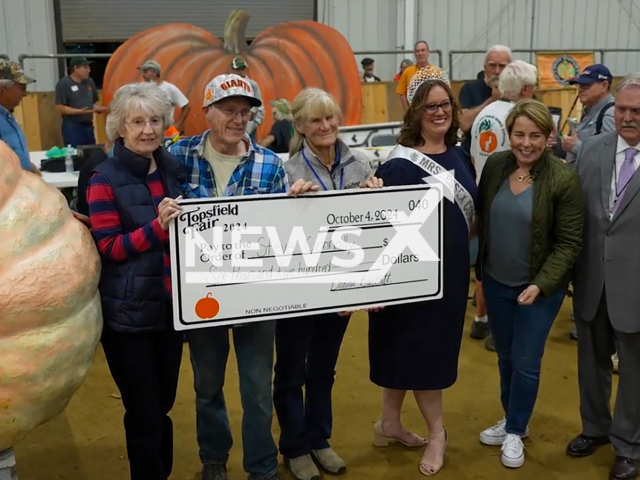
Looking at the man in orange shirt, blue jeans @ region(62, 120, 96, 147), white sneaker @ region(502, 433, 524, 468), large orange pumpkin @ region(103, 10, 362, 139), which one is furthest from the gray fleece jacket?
blue jeans @ region(62, 120, 96, 147)

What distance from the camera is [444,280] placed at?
9.04 ft

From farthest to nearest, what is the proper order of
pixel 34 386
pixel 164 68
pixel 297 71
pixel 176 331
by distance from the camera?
pixel 297 71 < pixel 164 68 < pixel 176 331 < pixel 34 386

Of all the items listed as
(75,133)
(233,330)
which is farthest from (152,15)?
(233,330)

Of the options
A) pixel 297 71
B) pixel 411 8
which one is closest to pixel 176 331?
pixel 297 71

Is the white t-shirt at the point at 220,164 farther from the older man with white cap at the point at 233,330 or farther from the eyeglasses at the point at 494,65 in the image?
the eyeglasses at the point at 494,65

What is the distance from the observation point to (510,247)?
2.86 metres

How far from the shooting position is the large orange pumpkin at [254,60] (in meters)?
7.71

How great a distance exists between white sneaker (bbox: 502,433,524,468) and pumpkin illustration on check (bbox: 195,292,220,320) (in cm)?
154

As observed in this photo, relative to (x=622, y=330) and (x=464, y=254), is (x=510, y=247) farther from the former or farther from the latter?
(x=622, y=330)

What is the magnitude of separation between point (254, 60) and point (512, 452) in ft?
20.7

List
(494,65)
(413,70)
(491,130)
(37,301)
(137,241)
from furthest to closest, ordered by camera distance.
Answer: (413,70) < (494,65) < (491,130) < (137,241) < (37,301)

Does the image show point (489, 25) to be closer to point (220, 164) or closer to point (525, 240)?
point (525, 240)

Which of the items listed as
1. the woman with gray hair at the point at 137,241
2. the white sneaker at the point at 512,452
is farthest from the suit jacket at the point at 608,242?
the woman with gray hair at the point at 137,241

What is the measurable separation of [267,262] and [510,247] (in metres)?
1.06
